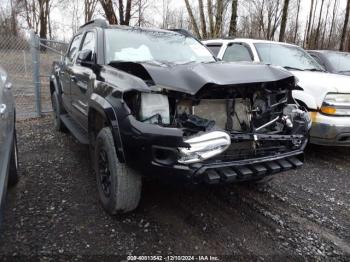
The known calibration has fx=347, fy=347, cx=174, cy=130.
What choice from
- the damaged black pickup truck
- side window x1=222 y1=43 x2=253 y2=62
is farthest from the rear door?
side window x1=222 y1=43 x2=253 y2=62

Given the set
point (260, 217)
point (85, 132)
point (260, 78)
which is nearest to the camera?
point (260, 78)

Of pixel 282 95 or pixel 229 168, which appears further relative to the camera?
pixel 282 95

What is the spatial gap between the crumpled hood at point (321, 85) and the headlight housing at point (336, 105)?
0.21 feet

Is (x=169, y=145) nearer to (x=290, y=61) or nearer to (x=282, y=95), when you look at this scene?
(x=282, y=95)

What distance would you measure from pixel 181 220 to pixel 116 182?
0.77m

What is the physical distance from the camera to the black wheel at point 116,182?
9.89 feet

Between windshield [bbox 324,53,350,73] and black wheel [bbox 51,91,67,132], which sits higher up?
windshield [bbox 324,53,350,73]

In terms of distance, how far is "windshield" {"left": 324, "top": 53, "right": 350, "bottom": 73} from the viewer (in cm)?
755

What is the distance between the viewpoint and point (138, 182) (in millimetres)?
3107

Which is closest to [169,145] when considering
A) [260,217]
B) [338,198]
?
[260,217]

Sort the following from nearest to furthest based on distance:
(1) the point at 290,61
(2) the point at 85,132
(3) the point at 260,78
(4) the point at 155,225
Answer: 1. (3) the point at 260,78
2. (4) the point at 155,225
3. (2) the point at 85,132
4. (1) the point at 290,61

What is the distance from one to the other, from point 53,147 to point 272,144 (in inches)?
144

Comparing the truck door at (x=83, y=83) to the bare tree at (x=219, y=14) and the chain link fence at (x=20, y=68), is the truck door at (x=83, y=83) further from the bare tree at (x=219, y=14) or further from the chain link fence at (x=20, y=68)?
the bare tree at (x=219, y=14)

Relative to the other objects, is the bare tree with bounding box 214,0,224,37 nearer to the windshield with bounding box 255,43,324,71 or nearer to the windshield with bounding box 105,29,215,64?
the windshield with bounding box 255,43,324,71
